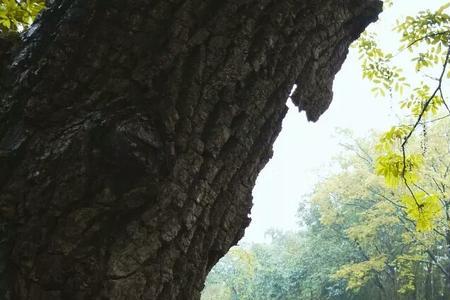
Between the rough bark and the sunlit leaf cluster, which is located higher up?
the sunlit leaf cluster

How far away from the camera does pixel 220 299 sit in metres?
21.6

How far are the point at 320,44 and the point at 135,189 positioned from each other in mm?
583

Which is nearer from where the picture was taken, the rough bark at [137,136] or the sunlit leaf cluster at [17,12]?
the rough bark at [137,136]

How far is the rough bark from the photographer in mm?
805

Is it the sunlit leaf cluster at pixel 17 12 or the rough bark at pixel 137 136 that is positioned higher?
the sunlit leaf cluster at pixel 17 12

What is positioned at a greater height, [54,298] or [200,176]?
[200,176]

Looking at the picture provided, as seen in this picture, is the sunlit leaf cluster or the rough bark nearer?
the rough bark

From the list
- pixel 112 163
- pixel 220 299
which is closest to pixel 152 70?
pixel 112 163

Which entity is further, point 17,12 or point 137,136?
point 17,12

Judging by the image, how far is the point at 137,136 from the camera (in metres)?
0.86

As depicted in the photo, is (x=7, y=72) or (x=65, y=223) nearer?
(x=65, y=223)

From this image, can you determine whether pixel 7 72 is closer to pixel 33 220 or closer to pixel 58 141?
pixel 58 141

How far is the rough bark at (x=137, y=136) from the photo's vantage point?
805 mm

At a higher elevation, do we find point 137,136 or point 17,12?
point 17,12
